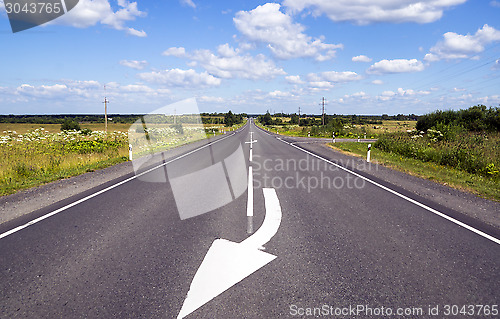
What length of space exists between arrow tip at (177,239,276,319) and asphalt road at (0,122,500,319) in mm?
49

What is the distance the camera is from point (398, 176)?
10.9m

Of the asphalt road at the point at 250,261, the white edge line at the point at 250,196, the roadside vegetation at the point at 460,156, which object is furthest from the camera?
the roadside vegetation at the point at 460,156

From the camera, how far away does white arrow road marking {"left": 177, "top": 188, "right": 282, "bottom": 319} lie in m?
3.00

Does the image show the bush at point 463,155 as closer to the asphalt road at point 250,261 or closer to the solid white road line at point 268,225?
the asphalt road at point 250,261

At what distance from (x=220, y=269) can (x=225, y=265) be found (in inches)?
4.3

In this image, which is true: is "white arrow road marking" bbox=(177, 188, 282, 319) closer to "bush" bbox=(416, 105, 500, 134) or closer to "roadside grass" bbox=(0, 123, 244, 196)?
"roadside grass" bbox=(0, 123, 244, 196)

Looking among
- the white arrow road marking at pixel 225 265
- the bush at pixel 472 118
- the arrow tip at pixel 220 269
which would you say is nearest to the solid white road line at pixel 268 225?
the white arrow road marking at pixel 225 265

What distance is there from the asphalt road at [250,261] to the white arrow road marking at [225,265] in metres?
0.05

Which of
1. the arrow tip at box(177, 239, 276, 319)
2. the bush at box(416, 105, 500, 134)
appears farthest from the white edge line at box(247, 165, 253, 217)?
the bush at box(416, 105, 500, 134)

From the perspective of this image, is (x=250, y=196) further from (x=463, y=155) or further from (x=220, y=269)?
(x=463, y=155)

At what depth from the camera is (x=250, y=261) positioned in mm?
3793

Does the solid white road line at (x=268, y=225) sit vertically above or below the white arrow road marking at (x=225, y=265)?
above

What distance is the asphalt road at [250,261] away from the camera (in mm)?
2871

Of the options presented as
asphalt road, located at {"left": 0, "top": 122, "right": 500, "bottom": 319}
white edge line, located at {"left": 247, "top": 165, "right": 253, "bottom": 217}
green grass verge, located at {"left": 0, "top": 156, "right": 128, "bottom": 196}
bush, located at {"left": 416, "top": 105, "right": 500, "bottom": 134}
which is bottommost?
asphalt road, located at {"left": 0, "top": 122, "right": 500, "bottom": 319}
